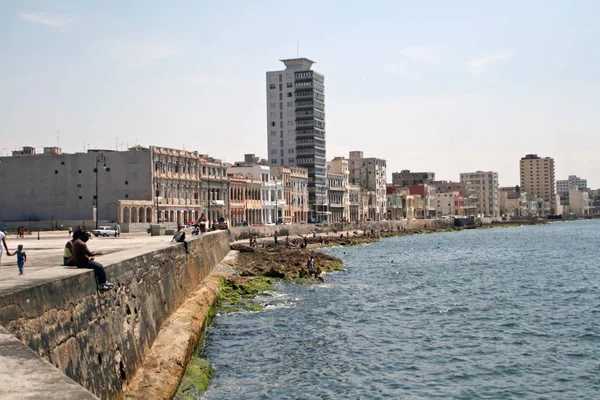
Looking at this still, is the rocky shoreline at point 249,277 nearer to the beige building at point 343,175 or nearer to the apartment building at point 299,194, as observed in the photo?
the apartment building at point 299,194

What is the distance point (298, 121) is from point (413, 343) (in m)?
125

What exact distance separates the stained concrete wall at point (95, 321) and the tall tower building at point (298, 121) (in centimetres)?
12494

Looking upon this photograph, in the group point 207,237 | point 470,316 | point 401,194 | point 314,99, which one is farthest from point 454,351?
point 401,194

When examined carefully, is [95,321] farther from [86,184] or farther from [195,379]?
[86,184]

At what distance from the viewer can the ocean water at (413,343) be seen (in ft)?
68.1

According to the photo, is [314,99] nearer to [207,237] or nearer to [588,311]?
[207,237]

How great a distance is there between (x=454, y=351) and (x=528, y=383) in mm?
4514

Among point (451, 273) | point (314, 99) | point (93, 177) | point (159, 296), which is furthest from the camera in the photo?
point (314, 99)

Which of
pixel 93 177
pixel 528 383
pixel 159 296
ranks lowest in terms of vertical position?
pixel 528 383

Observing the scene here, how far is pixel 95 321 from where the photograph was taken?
14867 mm

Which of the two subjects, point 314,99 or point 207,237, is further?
point 314,99

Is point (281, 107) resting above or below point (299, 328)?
above

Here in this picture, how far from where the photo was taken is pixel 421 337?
28.3 metres

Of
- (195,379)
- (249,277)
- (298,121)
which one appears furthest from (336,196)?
(195,379)
